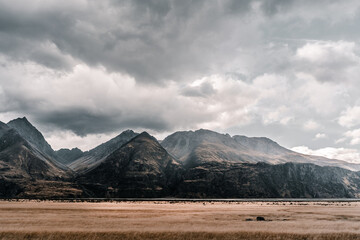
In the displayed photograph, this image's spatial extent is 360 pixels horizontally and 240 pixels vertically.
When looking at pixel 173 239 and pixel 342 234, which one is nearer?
pixel 173 239

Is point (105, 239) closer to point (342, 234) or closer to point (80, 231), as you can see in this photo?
point (80, 231)

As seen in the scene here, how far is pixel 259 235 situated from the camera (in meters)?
45.3

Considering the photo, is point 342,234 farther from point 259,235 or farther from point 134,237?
point 134,237

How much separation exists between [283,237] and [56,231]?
36484 millimetres

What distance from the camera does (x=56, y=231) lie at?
45531mm

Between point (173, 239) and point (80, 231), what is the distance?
15.5 m

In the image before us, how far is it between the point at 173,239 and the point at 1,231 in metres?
28.0

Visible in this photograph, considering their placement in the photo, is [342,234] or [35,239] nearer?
[35,239]

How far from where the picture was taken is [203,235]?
44.9 meters

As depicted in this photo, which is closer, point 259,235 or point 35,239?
point 35,239

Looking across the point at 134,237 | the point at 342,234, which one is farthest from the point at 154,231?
the point at 342,234

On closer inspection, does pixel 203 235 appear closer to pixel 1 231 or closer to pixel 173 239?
pixel 173 239

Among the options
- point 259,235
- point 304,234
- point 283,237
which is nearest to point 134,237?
point 259,235

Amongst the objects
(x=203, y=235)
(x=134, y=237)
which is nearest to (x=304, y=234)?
(x=203, y=235)
